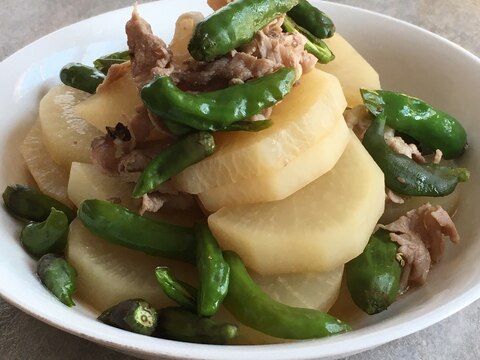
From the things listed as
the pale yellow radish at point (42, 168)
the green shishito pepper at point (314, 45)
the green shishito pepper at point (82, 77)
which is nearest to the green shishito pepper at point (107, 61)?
the green shishito pepper at point (82, 77)

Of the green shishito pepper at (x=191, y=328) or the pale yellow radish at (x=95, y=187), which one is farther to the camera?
the pale yellow radish at (x=95, y=187)

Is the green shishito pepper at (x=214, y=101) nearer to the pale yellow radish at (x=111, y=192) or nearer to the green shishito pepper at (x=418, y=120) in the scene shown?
the pale yellow radish at (x=111, y=192)

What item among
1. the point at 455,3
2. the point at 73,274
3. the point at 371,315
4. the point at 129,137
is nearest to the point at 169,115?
the point at 129,137

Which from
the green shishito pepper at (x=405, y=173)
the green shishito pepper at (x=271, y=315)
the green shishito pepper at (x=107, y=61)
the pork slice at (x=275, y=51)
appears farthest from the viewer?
the green shishito pepper at (x=107, y=61)

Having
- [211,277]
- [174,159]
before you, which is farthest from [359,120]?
[211,277]

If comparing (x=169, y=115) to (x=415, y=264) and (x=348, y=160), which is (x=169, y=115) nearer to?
(x=348, y=160)

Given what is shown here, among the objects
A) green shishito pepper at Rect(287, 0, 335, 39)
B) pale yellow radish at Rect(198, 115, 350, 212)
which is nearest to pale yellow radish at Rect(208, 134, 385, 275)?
pale yellow radish at Rect(198, 115, 350, 212)

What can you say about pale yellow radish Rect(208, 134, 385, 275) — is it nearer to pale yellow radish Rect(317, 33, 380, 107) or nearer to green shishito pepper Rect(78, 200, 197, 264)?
green shishito pepper Rect(78, 200, 197, 264)
